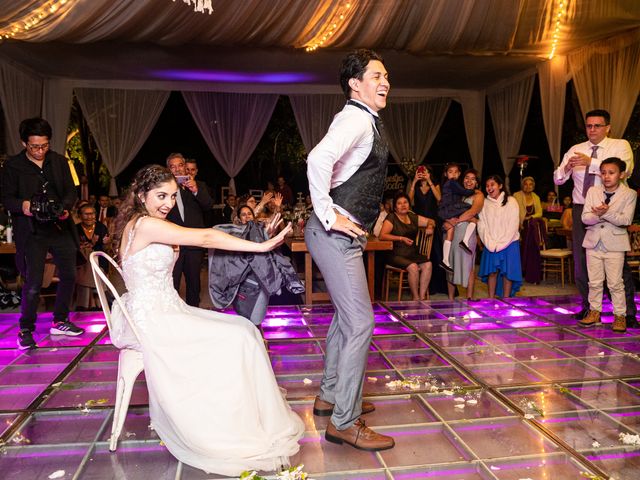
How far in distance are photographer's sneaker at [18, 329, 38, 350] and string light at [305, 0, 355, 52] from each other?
4.43 m

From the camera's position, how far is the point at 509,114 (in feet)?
36.4

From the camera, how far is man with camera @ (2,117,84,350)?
13.0 feet

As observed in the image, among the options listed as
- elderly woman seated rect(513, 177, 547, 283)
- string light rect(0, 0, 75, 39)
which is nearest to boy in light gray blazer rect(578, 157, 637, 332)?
elderly woman seated rect(513, 177, 547, 283)

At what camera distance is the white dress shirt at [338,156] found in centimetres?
233

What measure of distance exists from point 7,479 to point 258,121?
31.9 ft

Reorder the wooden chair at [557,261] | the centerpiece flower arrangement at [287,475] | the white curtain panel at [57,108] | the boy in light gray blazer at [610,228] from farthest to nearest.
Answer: the white curtain panel at [57,108], the wooden chair at [557,261], the boy in light gray blazer at [610,228], the centerpiece flower arrangement at [287,475]

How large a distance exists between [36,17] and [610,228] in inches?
214

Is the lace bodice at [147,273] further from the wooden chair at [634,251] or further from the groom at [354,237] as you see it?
the wooden chair at [634,251]

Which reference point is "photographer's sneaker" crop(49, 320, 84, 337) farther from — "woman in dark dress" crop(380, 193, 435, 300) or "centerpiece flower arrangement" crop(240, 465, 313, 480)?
"woman in dark dress" crop(380, 193, 435, 300)

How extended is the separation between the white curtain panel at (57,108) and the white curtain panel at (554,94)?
813 centimetres

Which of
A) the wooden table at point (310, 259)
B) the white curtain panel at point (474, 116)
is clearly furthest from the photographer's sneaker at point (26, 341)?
the white curtain panel at point (474, 116)

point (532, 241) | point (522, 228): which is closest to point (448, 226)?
point (532, 241)

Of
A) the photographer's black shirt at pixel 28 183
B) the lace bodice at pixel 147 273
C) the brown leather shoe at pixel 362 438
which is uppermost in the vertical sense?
the photographer's black shirt at pixel 28 183

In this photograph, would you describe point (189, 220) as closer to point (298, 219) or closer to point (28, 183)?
point (28, 183)
